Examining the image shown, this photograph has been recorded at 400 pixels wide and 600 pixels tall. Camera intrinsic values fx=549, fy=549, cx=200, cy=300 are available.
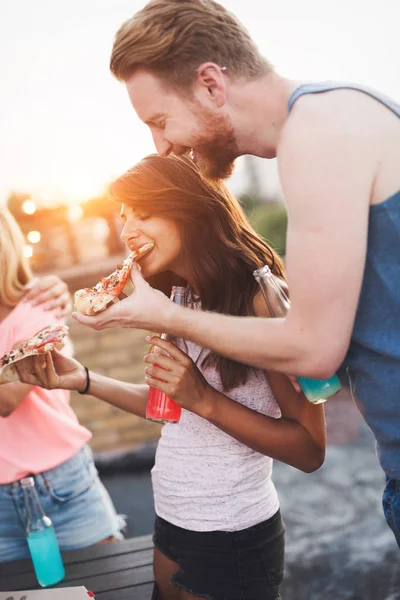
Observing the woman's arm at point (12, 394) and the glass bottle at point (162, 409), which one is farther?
the woman's arm at point (12, 394)

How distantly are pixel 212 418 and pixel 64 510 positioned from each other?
3.22 feet

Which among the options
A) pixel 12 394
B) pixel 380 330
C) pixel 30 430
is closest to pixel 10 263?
pixel 12 394

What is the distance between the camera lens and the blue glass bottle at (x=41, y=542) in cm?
180

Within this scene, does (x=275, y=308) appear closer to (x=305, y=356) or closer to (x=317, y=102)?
(x=305, y=356)

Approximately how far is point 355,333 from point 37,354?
1.02 meters

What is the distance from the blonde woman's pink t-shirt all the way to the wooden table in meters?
0.32

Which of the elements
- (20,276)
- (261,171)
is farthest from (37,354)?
(261,171)

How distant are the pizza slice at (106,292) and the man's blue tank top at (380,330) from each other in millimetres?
607

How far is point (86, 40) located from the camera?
376 centimetres

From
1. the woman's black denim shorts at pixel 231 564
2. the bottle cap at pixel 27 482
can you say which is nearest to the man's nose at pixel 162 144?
the woman's black denim shorts at pixel 231 564

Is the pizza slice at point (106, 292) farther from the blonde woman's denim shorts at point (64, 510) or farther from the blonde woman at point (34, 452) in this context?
the blonde woman's denim shorts at point (64, 510)

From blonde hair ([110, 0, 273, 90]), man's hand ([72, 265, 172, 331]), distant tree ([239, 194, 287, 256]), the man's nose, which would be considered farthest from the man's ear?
distant tree ([239, 194, 287, 256])

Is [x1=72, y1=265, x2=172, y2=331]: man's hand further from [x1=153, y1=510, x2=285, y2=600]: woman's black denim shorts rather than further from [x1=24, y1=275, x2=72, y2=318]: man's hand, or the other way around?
[x1=24, y1=275, x2=72, y2=318]: man's hand

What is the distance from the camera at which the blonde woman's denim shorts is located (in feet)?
6.52
